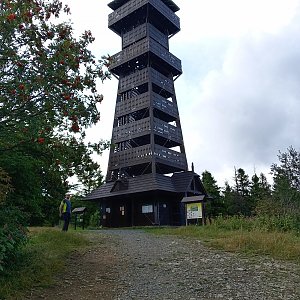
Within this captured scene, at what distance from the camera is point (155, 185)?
84.4ft

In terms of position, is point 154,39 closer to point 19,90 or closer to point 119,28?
point 119,28

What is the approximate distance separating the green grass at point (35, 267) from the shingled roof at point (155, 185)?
16032 mm

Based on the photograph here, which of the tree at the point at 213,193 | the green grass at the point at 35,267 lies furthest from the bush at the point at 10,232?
the tree at the point at 213,193

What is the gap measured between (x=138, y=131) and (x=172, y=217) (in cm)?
793

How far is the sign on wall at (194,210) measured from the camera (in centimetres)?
1832

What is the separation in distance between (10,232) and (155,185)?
66.4ft

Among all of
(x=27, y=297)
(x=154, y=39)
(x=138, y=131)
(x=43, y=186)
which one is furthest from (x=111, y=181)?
(x=27, y=297)

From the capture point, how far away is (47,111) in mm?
6934

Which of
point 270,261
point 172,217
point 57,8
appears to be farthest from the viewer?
point 172,217

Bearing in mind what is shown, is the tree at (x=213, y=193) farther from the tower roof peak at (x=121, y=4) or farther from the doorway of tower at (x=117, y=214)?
the tower roof peak at (x=121, y=4)

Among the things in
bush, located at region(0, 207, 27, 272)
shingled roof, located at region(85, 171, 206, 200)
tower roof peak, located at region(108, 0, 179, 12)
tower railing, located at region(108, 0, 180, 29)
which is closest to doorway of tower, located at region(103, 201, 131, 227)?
shingled roof, located at region(85, 171, 206, 200)

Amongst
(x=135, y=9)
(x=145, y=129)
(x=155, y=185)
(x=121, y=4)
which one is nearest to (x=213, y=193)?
(x=145, y=129)

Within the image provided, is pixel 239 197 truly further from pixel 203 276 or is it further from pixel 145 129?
pixel 203 276

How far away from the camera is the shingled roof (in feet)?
86.3
